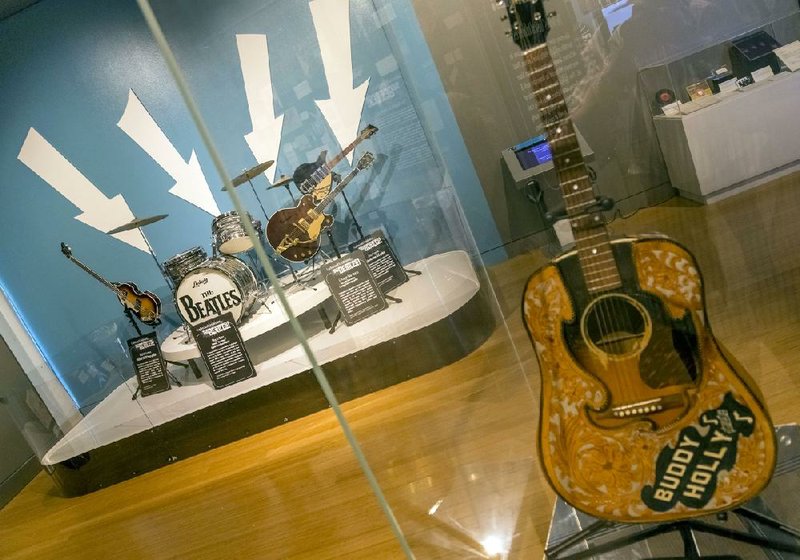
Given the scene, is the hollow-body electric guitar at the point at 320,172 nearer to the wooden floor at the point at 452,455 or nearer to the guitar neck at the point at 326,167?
the guitar neck at the point at 326,167

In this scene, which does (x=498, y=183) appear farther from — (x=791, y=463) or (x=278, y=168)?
(x=278, y=168)

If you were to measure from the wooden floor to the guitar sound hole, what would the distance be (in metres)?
0.47

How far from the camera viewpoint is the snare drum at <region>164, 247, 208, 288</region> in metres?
3.21

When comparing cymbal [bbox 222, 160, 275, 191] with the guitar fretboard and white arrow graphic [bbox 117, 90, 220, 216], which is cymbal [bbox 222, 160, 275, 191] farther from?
white arrow graphic [bbox 117, 90, 220, 216]

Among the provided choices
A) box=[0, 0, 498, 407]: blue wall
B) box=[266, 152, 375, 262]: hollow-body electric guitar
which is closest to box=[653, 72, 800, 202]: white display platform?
box=[0, 0, 498, 407]: blue wall

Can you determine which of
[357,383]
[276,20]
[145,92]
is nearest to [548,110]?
[276,20]

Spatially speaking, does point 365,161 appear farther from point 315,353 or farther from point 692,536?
point 692,536

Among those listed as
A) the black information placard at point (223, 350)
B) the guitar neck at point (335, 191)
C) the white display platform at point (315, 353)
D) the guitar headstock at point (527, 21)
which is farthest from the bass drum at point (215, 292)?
the guitar headstock at point (527, 21)

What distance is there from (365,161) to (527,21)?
1.52 metres

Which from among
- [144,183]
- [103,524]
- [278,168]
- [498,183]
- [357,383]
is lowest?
[103,524]

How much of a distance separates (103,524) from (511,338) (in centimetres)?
193

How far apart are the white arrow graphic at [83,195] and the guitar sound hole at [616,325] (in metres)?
3.08

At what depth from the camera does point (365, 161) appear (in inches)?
96.5

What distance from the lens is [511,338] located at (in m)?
1.98
